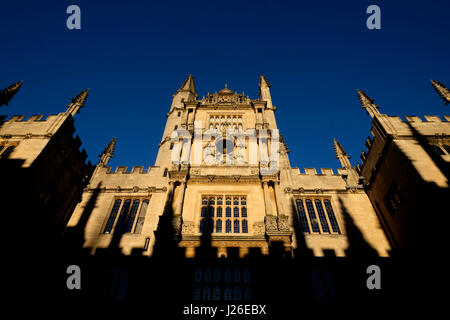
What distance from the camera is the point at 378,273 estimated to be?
12.3m

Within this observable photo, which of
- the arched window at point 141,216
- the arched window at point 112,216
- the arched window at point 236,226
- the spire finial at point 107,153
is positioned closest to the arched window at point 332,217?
the arched window at point 236,226

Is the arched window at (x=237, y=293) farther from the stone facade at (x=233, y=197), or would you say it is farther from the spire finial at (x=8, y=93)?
A: the spire finial at (x=8, y=93)

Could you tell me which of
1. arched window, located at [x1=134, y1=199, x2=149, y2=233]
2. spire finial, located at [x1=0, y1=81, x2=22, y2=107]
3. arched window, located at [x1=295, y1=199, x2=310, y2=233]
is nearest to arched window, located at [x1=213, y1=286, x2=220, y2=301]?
arched window, located at [x1=134, y1=199, x2=149, y2=233]

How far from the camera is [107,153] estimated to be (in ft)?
70.1

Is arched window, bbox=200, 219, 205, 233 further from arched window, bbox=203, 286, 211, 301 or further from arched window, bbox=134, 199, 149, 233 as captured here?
arched window, bbox=134, 199, 149, 233

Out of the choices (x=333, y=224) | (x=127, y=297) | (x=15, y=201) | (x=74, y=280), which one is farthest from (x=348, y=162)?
(x=15, y=201)

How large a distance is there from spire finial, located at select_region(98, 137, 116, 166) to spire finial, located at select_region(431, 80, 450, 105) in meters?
24.0

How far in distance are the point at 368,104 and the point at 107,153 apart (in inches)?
785

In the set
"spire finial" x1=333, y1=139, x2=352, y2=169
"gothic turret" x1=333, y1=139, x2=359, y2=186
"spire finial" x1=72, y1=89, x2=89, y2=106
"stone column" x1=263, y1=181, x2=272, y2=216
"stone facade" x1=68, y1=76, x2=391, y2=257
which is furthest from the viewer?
"spire finial" x1=333, y1=139, x2=352, y2=169

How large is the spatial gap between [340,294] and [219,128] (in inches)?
613

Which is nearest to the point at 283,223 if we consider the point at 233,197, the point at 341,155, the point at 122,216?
the point at 233,197

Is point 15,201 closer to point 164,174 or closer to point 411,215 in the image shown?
point 164,174

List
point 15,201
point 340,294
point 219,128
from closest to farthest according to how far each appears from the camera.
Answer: point 15,201 → point 340,294 → point 219,128

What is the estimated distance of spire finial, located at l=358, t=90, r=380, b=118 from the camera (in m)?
16.5
